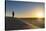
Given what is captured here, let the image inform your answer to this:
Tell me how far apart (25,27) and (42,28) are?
0.93 ft

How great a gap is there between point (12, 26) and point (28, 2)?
469 millimetres

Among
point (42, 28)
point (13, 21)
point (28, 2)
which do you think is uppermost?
point (28, 2)

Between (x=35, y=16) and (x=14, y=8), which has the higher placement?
(x=14, y=8)

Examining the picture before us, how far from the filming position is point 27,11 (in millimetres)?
1268

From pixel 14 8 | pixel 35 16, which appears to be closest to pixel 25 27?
pixel 35 16

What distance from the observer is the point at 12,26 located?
1.24 m

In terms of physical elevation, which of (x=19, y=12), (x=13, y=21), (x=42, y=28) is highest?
(x=19, y=12)

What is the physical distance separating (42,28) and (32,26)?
172 millimetres

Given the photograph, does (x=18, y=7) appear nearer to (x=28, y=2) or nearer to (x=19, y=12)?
(x=19, y=12)

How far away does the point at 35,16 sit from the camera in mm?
1284

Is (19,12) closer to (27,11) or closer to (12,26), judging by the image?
(27,11)

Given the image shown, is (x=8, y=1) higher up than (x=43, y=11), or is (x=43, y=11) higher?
(x=8, y=1)

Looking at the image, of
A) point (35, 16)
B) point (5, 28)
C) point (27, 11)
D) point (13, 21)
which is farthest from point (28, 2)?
point (5, 28)
